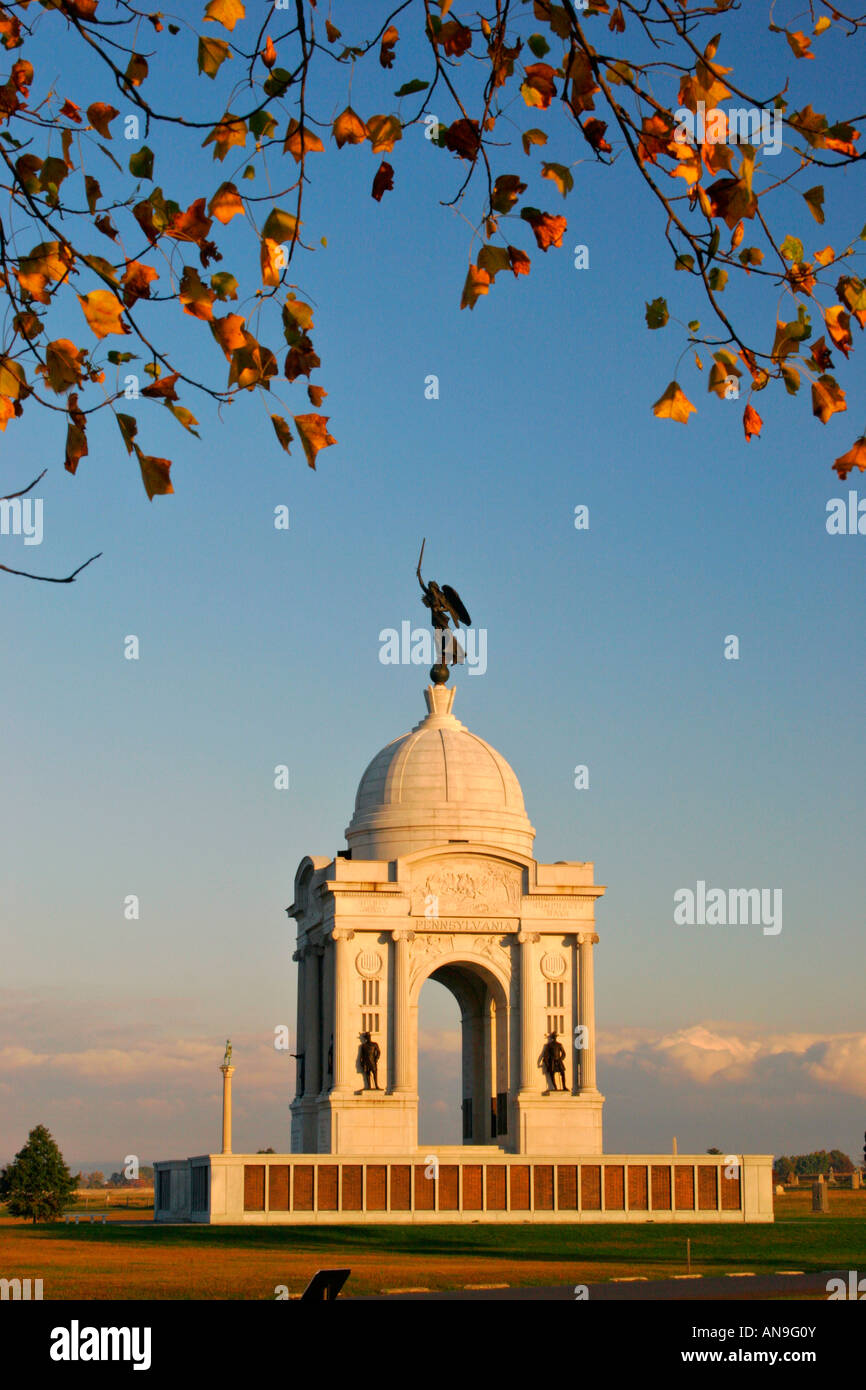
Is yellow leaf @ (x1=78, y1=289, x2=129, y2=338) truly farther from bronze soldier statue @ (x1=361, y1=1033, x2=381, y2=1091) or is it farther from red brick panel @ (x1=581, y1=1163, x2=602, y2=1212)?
bronze soldier statue @ (x1=361, y1=1033, x2=381, y2=1091)

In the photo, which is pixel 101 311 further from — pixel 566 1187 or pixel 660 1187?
pixel 660 1187

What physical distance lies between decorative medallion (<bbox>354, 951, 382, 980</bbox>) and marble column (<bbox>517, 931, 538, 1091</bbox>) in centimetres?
493

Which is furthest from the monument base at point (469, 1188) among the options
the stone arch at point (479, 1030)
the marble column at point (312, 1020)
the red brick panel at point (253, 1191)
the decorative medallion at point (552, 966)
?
the decorative medallion at point (552, 966)

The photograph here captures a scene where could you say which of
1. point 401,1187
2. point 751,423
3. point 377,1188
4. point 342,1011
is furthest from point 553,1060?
point 751,423

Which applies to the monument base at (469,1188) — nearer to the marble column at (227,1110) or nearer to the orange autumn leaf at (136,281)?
the marble column at (227,1110)

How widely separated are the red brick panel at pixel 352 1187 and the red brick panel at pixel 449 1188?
2.53 metres

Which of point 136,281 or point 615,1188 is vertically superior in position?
point 136,281

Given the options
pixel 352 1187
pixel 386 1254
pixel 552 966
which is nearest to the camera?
pixel 386 1254

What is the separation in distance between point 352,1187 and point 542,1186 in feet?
20.2

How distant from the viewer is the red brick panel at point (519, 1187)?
55688 mm

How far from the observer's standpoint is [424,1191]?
55094 mm

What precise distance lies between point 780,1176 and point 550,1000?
89393 millimetres
